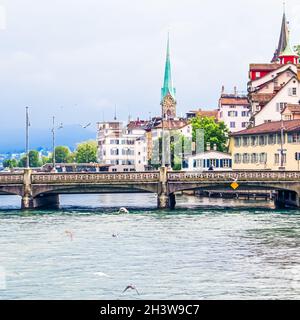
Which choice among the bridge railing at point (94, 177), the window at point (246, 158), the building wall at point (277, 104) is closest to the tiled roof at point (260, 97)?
the building wall at point (277, 104)

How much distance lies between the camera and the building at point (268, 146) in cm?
11256

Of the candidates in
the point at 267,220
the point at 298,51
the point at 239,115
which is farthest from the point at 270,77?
the point at 267,220

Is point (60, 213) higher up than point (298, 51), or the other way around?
point (298, 51)

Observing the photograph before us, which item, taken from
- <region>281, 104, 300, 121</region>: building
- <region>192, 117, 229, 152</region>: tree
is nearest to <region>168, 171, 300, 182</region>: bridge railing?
<region>281, 104, 300, 121</region>: building

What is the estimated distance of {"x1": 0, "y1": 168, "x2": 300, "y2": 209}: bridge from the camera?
9406cm

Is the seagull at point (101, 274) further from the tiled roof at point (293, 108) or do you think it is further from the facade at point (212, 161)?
the facade at point (212, 161)

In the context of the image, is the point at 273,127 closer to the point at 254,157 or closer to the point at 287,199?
the point at 254,157

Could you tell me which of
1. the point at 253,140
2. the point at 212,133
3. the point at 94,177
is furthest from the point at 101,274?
the point at 212,133

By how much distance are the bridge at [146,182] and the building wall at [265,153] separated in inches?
692

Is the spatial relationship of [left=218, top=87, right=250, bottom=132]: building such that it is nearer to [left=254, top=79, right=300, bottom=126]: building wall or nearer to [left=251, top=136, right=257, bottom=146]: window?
[left=254, top=79, right=300, bottom=126]: building wall

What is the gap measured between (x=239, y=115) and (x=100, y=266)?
435 feet

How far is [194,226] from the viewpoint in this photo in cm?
7031

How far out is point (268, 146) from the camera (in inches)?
4695
